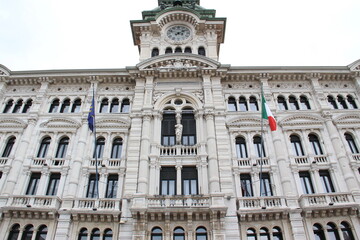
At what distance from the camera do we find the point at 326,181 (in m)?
22.5

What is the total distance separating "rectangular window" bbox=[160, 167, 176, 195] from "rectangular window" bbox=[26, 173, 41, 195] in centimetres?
994

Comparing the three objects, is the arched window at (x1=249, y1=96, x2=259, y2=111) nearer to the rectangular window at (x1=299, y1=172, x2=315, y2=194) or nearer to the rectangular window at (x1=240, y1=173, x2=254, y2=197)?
the rectangular window at (x1=240, y1=173, x2=254, y2=197)

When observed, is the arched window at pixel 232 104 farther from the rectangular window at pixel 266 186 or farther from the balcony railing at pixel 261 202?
the balcony railing at pixel 261 202

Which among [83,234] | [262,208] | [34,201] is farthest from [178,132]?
[34,201]

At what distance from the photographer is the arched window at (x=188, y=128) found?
969 inches

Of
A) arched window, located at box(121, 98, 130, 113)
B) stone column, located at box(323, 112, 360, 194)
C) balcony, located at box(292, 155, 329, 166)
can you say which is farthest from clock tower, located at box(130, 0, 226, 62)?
balcony, located at box(292, 155, 329, 166)

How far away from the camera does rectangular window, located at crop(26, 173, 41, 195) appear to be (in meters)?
22.5

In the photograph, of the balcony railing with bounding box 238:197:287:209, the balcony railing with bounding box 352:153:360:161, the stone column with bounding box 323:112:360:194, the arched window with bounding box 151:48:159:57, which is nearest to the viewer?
the balcony railing with bounding box 238:197:287:209

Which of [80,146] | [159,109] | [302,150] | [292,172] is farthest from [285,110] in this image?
[80,146]

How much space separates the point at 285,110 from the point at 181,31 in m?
14.7

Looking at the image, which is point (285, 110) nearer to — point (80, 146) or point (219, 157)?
point (219, 157)

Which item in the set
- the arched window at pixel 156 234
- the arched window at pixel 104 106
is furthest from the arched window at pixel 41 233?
the arched window at pixel 104 106

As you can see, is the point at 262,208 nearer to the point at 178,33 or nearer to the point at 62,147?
the point at 62,147

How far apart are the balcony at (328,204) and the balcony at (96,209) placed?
13.2 m
